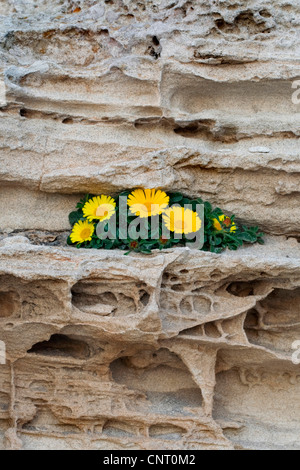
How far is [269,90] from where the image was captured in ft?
9.46

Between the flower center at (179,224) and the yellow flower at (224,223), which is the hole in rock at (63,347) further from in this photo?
the yellow flower at (224,223)

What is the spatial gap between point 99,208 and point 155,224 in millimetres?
293

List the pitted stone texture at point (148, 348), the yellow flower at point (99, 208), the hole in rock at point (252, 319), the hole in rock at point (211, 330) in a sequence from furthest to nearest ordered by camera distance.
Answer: the hole in rock at point (252, 319), the yellow flower at point (99, 208), the hole in rock at point (211, 330), the pitted stone texture at point (148, 348)

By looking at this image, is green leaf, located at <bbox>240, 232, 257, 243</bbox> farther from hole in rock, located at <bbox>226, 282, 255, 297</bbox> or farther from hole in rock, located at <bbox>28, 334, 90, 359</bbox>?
hole in rock, located at <bbox>28, 334, 90, 359</bbox>

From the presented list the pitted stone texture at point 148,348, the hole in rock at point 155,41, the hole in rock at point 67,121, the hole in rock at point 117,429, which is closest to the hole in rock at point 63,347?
the pitted stone texture at point 148,348

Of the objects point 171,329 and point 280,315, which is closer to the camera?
point 171,329

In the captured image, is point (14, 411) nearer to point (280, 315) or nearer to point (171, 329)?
point (171, 329)

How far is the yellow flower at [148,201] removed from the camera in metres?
2.65

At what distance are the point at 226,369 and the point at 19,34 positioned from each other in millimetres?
2052

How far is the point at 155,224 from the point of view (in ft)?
8.54

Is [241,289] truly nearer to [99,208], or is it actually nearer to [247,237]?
[247,237]

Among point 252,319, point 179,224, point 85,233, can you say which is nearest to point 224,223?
point 179,224

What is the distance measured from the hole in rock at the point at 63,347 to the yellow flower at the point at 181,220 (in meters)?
0.70

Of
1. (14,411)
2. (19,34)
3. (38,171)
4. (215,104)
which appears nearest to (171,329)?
(14,411)
